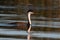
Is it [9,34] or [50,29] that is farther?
[50,29]

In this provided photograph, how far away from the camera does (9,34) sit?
190 centimetres

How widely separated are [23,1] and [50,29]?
3.07 feet

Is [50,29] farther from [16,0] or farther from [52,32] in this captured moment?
[16,0]

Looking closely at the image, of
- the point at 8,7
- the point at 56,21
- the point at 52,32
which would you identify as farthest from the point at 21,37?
the point at 8,7

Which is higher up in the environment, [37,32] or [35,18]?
[35,18]

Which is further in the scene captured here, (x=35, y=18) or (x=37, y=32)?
(x=35, y=18)

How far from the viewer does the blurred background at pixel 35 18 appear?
6.19 ft

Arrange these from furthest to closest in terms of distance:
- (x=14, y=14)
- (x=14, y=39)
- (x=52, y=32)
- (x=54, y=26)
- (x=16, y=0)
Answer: (x=16, y=0) → (x=14, y=14) → (x=54, y=26) → (x=52, y=32) → (x=14, y=39)

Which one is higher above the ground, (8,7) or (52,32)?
(8,7)

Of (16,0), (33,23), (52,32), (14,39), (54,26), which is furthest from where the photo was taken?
(16,0)

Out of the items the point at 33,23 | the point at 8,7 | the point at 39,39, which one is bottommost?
the point at 39,39

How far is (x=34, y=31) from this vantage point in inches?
79.3

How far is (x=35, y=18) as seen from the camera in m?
2.41

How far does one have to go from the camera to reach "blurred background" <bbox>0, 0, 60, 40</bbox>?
1.89 metres
